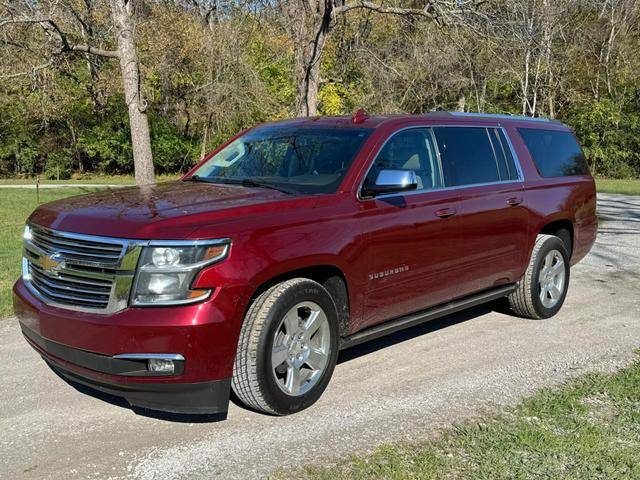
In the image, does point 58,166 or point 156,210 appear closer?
point 156,210

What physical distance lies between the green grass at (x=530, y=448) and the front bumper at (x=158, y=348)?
66 cm

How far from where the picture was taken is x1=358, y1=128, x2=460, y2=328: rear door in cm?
447

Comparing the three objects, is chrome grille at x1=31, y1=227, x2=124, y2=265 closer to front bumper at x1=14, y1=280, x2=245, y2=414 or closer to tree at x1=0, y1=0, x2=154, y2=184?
front bumper at x1=14, y1=280, x2=245, y2=414

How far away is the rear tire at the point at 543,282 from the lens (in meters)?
6.09

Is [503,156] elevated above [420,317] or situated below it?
above

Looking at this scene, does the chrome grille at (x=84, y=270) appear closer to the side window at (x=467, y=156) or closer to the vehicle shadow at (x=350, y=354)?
the vehicle shadow at (x=350, y=354)

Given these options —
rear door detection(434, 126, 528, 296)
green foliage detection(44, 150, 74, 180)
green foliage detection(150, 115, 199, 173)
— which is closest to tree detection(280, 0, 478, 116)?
rear door detection(434, 126, 528, 296)

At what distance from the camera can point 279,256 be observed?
12.5ft

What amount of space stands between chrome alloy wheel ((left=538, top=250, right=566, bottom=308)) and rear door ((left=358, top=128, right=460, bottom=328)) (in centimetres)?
150

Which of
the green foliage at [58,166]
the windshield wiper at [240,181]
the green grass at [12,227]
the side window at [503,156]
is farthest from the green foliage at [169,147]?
the side window at [503,156]

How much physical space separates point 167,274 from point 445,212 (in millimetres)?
2358

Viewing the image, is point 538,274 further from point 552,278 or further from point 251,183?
point 251,183

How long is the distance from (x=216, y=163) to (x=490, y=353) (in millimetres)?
2761

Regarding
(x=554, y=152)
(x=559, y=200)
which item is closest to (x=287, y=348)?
(x=559, y=200)
